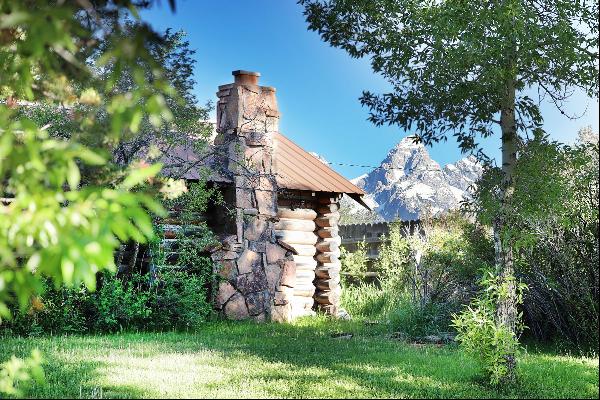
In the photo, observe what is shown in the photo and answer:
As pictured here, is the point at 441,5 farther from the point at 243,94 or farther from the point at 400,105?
the point at 243,94

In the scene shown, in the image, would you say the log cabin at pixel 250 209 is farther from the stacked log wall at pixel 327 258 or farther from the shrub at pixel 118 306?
the shrub at pixel 118 306

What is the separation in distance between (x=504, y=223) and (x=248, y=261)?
21.0 feet

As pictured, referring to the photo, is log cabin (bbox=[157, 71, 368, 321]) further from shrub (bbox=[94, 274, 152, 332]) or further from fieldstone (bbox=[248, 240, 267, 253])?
shrub (bbox=[94, 274, 152, 332])

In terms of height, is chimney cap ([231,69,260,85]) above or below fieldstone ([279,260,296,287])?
above

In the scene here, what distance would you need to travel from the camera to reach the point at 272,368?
26.7 ft

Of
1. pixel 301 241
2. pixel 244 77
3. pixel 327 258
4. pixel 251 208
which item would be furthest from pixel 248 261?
pixel 244 77

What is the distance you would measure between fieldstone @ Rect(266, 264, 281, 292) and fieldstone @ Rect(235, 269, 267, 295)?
0.12 meters

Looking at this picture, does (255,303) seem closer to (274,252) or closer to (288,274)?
(288,274)

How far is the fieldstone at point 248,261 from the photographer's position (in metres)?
13.2

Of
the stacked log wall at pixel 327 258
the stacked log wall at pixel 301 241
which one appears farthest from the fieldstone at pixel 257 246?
the stacked log wall at pixel 327 258

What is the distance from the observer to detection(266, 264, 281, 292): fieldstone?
44.3ft

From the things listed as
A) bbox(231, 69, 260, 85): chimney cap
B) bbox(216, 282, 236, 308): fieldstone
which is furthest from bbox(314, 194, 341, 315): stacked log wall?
bbox(231, 69, 260, 85): chimney cap

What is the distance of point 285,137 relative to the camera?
1800 centimetres

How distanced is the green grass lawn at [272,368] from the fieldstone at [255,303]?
1625 millimetres
